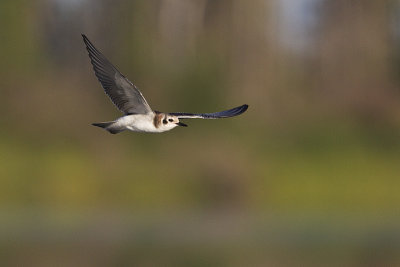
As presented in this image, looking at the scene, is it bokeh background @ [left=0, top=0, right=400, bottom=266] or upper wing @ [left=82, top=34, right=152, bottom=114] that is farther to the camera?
bokeh background @ [left=0, top=0, right=400, bottom=266]

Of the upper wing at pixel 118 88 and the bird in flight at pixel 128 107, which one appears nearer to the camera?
the bird in flight at pixel 128 107

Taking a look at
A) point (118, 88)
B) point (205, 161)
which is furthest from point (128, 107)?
point (205, 161)

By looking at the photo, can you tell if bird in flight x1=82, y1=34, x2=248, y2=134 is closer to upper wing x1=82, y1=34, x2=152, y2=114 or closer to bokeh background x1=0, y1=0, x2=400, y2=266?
upper wing x1=82, y1=34, x2=152, y2=114

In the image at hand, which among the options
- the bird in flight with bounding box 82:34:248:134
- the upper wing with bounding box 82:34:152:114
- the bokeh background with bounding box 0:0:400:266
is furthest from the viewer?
the bokeh background with bounding box 0:0:400:266

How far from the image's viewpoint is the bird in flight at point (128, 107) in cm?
1823

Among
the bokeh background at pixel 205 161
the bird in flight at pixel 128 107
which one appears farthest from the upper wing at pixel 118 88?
the bokeh background at pixel 205 161

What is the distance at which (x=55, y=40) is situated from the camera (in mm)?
36406

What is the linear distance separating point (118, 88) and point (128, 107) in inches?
8.8

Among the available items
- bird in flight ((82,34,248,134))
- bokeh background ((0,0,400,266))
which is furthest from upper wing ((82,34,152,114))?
bokeh background ((0,0,400,266))

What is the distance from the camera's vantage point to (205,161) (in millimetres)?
28156

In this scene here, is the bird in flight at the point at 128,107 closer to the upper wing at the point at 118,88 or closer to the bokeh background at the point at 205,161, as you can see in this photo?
the upper wing at the point at 118,88

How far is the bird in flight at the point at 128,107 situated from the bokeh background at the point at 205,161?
638 centimetres

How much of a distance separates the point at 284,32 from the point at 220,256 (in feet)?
33.3

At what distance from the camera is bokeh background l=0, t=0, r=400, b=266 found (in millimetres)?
26281
